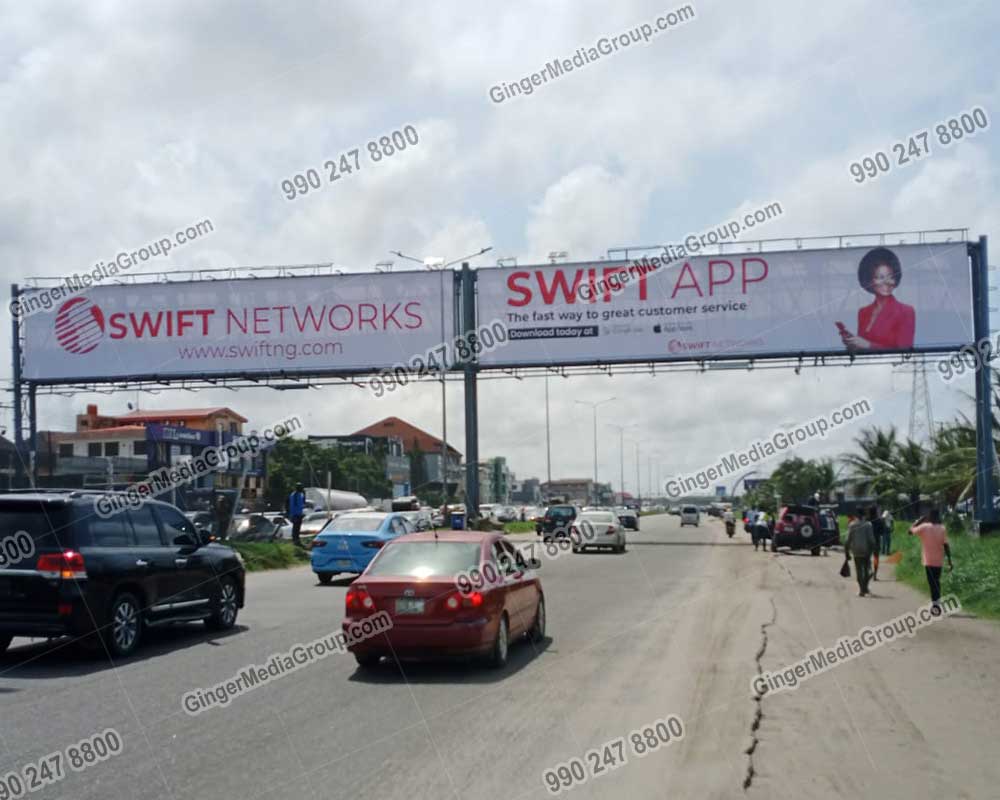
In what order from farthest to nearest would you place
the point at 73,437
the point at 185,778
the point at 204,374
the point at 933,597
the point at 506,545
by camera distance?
the point at 73,437 → the point at 204,374 → the point at 933,597 → the point at 506,545 → the point at 185,778

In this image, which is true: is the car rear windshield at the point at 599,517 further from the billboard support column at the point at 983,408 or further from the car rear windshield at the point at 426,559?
the car rear windshield at the point at 426,559

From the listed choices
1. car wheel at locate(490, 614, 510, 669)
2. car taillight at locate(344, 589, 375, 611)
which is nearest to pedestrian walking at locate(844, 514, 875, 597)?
car wheel at locate(490, 614, 510, 669)

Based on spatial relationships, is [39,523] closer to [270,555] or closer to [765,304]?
[270,555]

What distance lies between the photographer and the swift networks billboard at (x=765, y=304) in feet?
126

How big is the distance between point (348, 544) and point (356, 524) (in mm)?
848

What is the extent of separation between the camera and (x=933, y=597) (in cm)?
1695

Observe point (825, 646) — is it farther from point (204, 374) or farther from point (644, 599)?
point (204, 374)

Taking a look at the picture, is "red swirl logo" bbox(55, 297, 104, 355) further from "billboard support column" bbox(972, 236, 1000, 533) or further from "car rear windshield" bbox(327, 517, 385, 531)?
"billboard support column" bbox(972, 236, 1000, 533)

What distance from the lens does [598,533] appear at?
37.5m

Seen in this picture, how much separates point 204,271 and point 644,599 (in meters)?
27.3

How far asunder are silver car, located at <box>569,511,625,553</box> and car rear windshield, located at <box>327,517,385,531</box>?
15207mm

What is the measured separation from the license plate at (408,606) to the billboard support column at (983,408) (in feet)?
86.2

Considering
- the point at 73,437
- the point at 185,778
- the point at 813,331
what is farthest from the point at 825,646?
the point at 73,437

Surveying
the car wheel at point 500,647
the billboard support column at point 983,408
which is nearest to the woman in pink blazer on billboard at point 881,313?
the billboard support column at point 983,408
